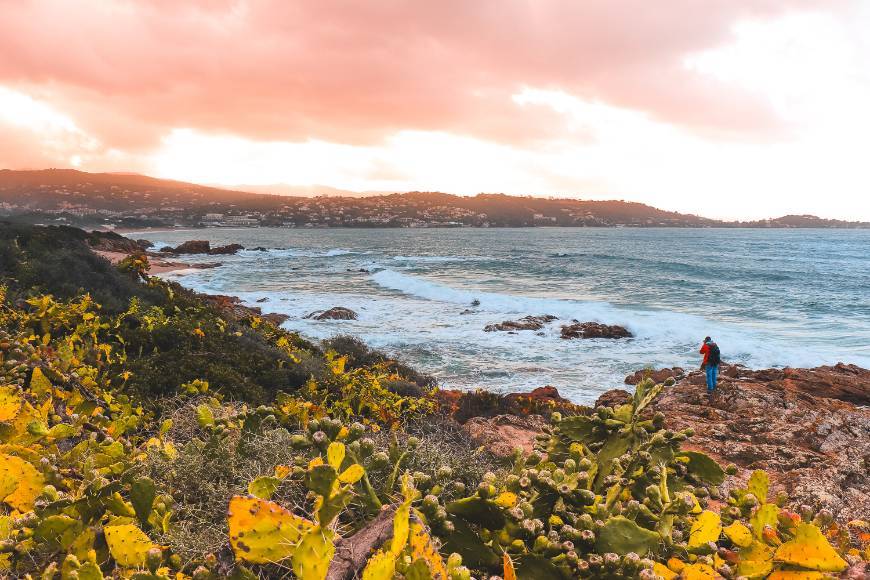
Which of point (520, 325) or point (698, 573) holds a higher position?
point (698, 573)

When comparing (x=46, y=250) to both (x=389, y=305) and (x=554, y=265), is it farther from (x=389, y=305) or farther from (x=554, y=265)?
(x=554, y=265)

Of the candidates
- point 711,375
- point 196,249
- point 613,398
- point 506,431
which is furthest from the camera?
point 196,249

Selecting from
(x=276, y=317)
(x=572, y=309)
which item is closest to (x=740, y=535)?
(x=276, y=317)

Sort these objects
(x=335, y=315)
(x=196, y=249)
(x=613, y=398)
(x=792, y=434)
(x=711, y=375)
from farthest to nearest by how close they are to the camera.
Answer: (x=196, y=249)
(x=335, y=315)
(x=613, y=398)
(x=711, y=375)
(x=792, y=434)

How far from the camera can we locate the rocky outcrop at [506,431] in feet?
18.2

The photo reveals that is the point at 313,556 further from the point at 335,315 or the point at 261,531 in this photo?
the point at 335,315

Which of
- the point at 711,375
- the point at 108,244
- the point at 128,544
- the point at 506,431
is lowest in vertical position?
the point at 711,375

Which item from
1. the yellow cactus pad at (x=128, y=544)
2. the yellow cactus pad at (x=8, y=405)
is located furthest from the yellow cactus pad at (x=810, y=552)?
the yellow cactus pad at (x=8, y=405)

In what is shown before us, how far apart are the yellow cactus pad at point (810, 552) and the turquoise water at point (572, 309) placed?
1136 centimetres

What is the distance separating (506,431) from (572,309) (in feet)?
66.5

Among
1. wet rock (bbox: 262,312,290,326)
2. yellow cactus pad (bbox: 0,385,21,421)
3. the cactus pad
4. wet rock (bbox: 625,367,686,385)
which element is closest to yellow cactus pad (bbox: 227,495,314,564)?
the cactus pad

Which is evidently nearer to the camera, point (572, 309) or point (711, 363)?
point (711, 363)

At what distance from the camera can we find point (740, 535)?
60.5 inches

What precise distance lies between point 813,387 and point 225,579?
545 inches
